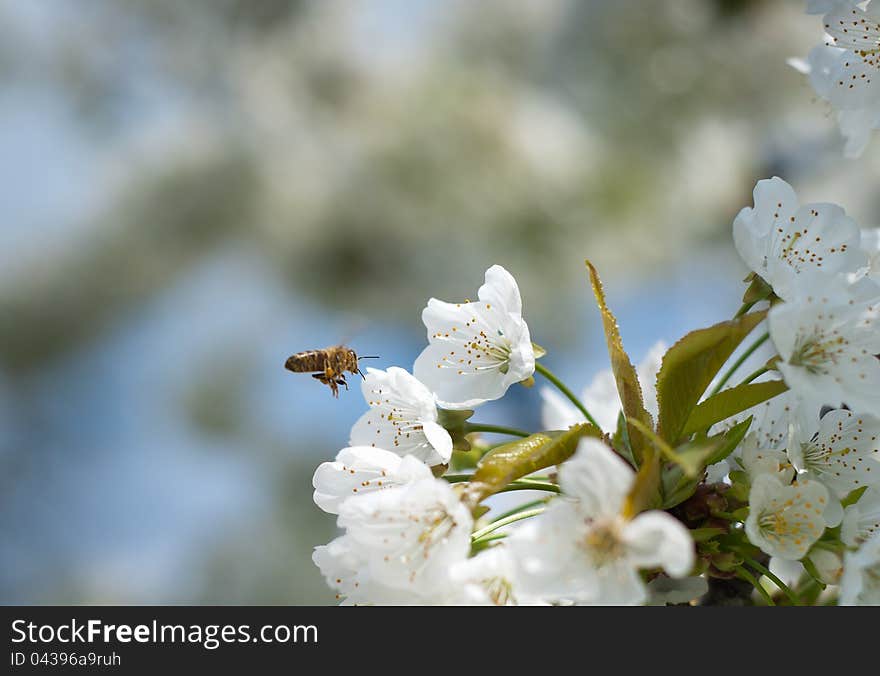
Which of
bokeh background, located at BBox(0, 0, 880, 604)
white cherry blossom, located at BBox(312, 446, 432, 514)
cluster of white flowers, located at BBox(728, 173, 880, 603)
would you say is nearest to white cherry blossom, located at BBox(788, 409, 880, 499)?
cluster of white flowers, located at BBox(728, 173, 880, 603)

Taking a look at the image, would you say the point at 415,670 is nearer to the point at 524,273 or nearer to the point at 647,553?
the point at 647,553

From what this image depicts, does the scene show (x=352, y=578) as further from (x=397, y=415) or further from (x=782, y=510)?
(x=782, y=510)

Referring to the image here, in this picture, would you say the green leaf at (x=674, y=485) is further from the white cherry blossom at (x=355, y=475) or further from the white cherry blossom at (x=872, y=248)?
the white cherry blossom at (x=872, y=248)

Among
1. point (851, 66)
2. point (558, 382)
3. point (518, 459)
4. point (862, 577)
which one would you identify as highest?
point (851, 66)

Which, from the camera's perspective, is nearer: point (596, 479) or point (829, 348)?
point (596, 479)

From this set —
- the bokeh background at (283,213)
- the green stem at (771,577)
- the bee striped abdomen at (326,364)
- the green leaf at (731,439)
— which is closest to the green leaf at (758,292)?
the green leaf at (731,439)

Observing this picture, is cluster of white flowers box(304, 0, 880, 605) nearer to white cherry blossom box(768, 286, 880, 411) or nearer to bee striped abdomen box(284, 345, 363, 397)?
white cherry blossom box(768, 286, 880, 411)

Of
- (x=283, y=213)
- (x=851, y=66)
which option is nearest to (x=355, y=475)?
(x=851, y=66)
